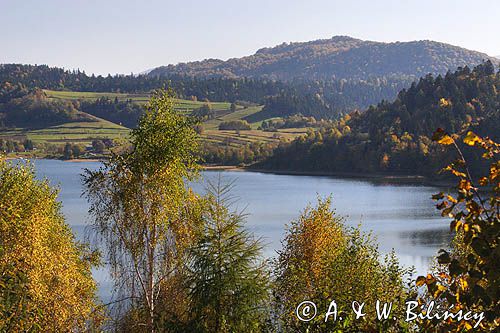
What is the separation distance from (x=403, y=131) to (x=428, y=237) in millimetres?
97957

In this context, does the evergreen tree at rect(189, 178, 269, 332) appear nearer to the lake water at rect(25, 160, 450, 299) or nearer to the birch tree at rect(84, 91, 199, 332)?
the birch tree at rect(84, 91, 199, 332)

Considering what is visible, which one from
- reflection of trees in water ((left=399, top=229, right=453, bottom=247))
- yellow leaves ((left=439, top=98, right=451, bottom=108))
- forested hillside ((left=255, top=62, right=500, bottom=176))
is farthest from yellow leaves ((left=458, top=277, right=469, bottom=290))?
yellow leaves ((left=439, top=98, right=451, bottom=108))

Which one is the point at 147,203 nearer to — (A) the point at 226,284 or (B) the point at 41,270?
(B) the point at 41,270

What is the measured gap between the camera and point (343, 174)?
151625 mm

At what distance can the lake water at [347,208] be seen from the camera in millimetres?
56969

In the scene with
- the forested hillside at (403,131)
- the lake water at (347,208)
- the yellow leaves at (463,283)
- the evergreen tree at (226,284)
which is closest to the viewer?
the yellow leaves at (463,283)

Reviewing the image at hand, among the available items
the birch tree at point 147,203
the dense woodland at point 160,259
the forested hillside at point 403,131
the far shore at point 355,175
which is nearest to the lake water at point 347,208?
the far shore at point 355,175

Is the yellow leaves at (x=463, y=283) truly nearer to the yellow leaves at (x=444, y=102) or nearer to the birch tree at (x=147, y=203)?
the birch tree at (x=147, y=203)

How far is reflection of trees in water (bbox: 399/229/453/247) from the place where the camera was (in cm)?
6015

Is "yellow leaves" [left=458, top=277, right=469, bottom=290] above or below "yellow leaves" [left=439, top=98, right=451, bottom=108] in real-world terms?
above

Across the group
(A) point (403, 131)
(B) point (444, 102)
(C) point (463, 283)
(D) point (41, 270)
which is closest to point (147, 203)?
(D) point (41, 270)

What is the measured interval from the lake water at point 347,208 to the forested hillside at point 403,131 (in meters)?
14.6

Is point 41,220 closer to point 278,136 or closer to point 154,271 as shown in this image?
point 154,271

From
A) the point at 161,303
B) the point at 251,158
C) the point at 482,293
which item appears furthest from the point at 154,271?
the point at 251,158
